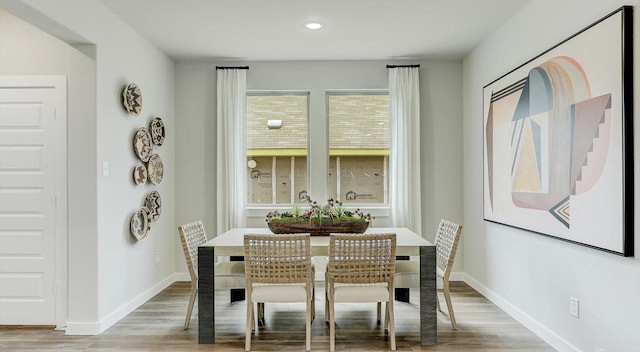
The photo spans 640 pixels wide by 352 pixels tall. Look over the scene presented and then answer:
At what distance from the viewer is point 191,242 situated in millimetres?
3508

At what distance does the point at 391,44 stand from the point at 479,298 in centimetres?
271

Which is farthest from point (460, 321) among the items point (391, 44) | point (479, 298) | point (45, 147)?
point (45, 147)

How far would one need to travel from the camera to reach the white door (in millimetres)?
3502

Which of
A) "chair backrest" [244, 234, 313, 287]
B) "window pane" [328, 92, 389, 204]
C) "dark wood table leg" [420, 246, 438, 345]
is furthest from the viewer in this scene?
"window pane" [328, 92, 389, 204]

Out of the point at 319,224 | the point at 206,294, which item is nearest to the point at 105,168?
the point at 206,294

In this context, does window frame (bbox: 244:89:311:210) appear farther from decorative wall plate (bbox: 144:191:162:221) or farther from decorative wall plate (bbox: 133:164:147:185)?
decorative wall plate (bbox: 133:164:147:185)

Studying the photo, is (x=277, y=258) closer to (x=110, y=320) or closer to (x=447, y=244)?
(x=447, y=244)

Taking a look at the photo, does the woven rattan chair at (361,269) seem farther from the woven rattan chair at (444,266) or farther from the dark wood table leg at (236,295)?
the dark wood table leg at (236,295)

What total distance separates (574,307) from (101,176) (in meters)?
Result: 3.51

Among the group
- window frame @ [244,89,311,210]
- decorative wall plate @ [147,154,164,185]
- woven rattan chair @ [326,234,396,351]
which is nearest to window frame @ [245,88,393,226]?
window frame @ [244,89,311,210]

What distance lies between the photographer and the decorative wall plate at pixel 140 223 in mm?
3992

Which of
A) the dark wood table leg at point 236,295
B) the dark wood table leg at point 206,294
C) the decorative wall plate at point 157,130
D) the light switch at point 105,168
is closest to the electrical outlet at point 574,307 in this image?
the dark wood table leg at point 206,294

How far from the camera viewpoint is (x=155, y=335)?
3.35 m

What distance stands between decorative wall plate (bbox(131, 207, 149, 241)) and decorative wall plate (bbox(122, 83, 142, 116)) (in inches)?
36.3
